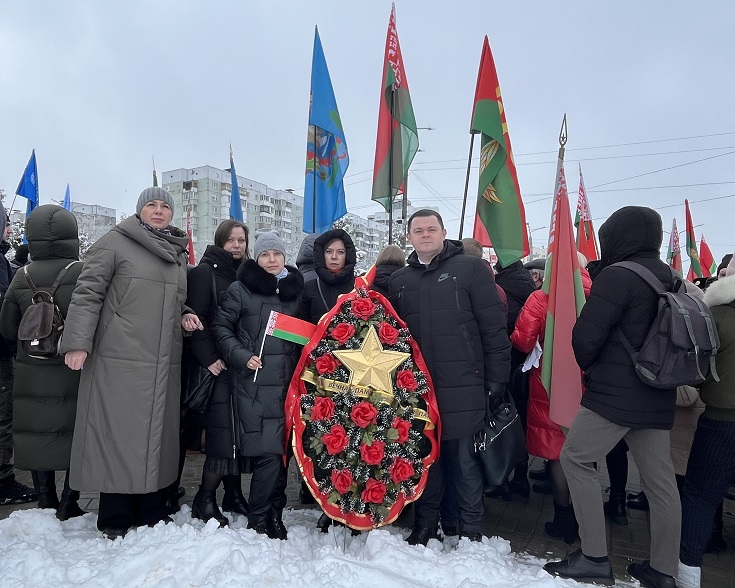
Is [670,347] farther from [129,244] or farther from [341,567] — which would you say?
[129,244]

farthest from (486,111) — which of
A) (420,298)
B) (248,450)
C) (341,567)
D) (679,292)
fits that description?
(341,567)

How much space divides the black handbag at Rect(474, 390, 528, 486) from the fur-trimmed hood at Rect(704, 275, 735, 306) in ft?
4.53

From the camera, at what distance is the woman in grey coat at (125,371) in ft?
10.2

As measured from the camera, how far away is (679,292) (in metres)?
2.79

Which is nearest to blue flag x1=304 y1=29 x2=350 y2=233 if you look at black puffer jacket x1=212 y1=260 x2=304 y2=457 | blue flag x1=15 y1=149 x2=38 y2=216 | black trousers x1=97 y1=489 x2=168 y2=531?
black puffer jacket x1=212 y1=260 x2=304 y2=457

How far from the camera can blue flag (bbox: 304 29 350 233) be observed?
19.9 ft

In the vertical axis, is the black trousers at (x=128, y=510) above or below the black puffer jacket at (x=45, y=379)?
below

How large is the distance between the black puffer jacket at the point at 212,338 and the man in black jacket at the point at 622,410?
220 centimetres

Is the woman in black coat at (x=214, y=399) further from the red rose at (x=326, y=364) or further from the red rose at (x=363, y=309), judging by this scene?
the red rose at (x=363, y=309)

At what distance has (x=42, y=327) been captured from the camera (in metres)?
3.26

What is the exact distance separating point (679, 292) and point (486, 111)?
261 cm

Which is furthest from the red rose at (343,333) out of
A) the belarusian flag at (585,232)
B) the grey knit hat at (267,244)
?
the belarusian flag at (585,232)

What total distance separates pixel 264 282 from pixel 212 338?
55 centimetres

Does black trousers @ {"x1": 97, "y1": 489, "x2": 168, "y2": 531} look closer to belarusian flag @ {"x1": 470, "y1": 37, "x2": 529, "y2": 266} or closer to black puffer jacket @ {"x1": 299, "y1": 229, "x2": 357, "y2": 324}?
black puffer jacket @ {"x1": 299, "y1": 229, "x2": 357, "y2": 324}
